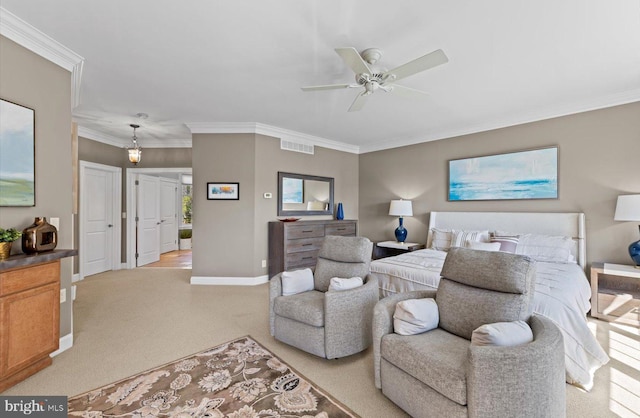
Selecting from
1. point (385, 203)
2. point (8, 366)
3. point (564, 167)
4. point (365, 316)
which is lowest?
point (8, 366)

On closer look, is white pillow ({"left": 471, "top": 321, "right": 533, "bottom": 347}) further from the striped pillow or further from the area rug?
the striped pillow

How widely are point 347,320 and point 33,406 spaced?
2.22 metres

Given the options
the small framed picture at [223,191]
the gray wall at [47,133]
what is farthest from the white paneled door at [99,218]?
the gray wall at [47,133]

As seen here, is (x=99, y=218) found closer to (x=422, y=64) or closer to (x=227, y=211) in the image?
(x=227, y=211)

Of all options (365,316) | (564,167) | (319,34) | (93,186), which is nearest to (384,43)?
(319,34)

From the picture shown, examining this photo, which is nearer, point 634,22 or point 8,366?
point 8,366

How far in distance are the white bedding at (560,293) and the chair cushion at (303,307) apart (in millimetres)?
993

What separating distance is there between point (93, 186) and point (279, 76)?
4.68 meters

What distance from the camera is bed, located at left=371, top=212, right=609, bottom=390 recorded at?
2129 millimetres

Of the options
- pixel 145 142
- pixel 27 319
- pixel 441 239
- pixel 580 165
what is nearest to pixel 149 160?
pixel 145 142

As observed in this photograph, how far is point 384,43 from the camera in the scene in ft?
8.14

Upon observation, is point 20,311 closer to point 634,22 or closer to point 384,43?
point 384,43

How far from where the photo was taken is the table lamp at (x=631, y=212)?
314 cm

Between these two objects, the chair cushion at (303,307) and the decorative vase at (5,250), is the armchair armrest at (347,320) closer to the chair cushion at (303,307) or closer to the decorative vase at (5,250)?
the chair cushion at (303,307)
